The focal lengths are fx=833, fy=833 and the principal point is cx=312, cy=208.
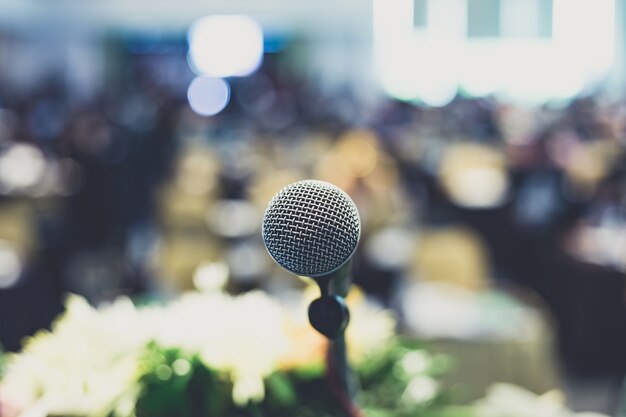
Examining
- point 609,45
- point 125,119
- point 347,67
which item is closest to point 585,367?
point 125,119

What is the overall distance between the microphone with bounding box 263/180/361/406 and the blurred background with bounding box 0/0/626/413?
0.39m

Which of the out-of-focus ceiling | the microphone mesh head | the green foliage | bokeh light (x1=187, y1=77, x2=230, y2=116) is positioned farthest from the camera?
bokeh light (x1=187, y1=77, x2=230, y2=116)

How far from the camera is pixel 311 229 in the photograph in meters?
0.74

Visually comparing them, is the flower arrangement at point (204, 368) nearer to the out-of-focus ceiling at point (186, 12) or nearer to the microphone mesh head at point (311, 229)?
the microphone mesh head at point (311, 229)

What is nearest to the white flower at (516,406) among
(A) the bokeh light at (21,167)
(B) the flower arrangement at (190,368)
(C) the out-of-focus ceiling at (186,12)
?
(B) the flower arrangement at (190,368)

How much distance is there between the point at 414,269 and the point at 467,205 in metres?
2.89

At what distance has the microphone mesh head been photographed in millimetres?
734

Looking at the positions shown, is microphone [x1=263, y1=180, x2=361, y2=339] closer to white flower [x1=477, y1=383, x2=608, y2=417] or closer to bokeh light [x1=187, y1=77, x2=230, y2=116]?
white flower [x1=477, y1=383, x2=608, y2=417]

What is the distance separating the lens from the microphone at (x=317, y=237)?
0.73 m

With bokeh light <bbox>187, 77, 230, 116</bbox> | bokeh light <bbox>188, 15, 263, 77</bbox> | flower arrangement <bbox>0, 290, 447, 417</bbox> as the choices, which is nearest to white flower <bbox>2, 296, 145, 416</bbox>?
flower arrangement <bbox>0, 290, 447, 417</bbox>

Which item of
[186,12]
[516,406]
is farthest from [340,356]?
[186,12]

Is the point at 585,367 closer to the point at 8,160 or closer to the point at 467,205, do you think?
the point at 467,205

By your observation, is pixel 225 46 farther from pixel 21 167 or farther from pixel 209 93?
pixel 21 167

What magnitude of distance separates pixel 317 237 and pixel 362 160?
13.8 feet
